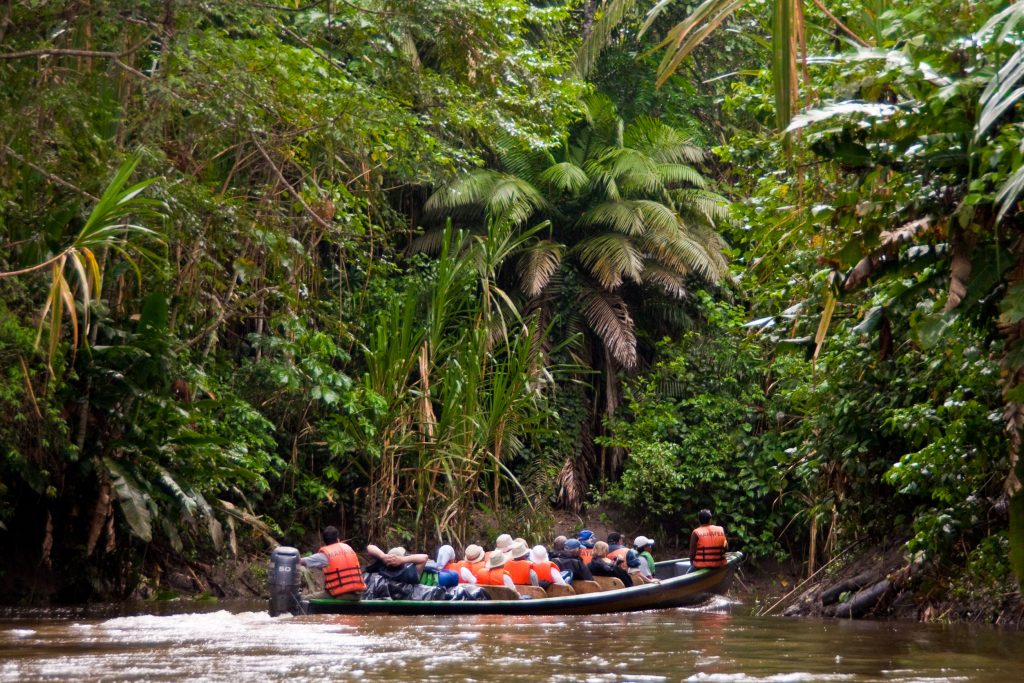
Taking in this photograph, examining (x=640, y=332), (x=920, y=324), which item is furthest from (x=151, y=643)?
(x=640, y=332)

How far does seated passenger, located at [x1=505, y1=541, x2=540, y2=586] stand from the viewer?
13883mm

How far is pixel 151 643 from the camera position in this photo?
8719mm

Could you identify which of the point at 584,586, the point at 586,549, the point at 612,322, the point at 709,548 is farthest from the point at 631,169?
the point at 584,586

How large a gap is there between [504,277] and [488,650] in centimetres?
1338

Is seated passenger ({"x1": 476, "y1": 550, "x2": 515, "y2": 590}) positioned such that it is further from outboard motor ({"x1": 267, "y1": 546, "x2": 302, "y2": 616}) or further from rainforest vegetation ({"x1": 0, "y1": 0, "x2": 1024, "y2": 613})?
rainforest vegetation ({"x1": 0, "y1": 0, "x2": 1024, "y2": 613})

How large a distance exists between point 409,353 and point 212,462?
4756 mm

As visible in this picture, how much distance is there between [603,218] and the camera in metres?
20.5

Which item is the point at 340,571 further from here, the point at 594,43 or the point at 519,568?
the point at 594,43

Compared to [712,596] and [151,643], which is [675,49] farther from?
[712,596]

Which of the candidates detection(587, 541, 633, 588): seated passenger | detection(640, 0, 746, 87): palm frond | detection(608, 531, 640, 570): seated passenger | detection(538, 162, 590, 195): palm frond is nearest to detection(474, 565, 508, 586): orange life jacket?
detection(587, 541, 633, 588): seated passenger

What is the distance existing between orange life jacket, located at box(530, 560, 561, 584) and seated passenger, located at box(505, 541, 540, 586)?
0.24ft

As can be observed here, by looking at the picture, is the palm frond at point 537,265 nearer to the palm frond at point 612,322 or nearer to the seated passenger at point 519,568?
the palm frond at point 612,322

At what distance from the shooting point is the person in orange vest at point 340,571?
12820 mm

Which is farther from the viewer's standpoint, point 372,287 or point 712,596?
point 372,287
